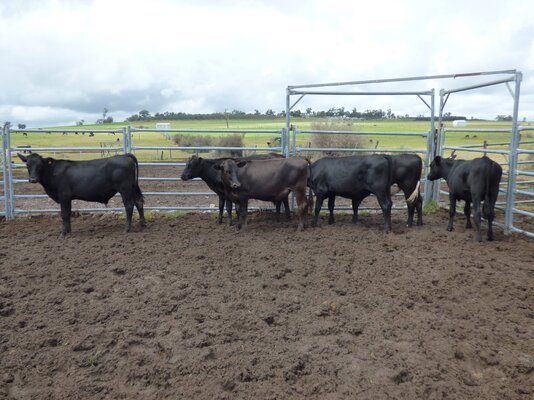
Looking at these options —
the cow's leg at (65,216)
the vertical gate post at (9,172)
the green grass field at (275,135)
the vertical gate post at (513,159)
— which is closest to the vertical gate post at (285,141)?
the vertical gate post at (513,159)

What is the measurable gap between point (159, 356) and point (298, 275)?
7.86 feet

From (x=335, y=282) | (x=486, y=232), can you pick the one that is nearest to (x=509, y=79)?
(x=486, y=232)

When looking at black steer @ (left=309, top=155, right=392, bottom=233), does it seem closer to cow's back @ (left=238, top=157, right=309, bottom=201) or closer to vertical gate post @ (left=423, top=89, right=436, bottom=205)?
cow's back @ (left=238, top=157, right=309, bottom=201)

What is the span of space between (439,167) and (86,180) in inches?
265

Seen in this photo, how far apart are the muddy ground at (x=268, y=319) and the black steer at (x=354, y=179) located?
1228 mm

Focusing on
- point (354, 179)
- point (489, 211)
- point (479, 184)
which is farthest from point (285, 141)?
point (489, 211)

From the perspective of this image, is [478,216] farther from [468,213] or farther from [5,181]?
[5,181]

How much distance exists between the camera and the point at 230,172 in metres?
8.66

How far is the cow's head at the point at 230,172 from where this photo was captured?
8.58 meters

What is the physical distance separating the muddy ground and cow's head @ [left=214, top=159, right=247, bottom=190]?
50.4 inches

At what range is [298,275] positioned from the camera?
5844 millimetres

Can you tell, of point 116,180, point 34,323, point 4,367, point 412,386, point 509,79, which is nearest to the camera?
point 412,386

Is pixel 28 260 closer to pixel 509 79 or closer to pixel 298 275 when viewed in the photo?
pixel 298 275

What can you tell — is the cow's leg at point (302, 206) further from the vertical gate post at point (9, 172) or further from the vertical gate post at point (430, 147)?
the vertical gate post at point (9, 172)
